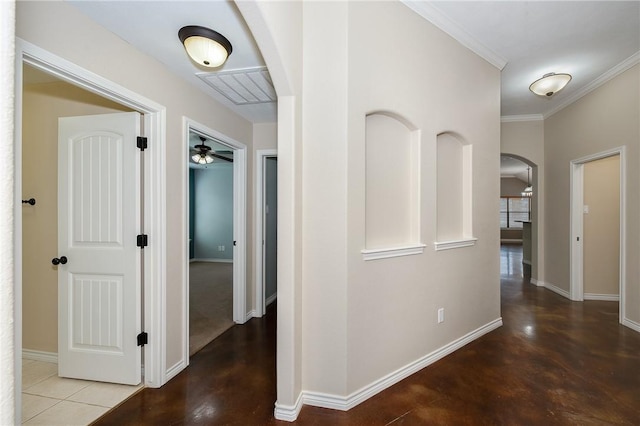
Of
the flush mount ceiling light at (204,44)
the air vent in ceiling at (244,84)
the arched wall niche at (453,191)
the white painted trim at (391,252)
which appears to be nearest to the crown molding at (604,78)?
the arched wall niche at (453,191)

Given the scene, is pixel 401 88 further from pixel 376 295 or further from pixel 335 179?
pixel 376 295

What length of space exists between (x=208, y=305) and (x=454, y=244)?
3.45 meters

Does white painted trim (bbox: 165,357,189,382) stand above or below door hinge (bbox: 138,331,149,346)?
below

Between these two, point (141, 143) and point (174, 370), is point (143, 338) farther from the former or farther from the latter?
point (141, 143)

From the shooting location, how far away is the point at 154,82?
2.29 meters

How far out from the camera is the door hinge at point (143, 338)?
230 cm

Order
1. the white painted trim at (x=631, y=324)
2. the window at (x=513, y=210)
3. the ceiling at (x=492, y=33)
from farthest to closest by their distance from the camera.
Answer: the window at (x=513, y=210), the white painted trim at (x=631, y=324), the ceiling at (x=492, y=33)

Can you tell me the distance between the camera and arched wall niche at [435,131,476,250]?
9.27 ft

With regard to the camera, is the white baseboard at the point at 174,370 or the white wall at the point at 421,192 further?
the white baseboard at the point at 174,370

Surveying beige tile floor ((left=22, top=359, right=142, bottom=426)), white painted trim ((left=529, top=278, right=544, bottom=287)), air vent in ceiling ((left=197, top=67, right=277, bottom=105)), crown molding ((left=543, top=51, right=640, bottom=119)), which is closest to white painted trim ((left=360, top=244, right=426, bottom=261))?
air vent in ceiling ((left=197, top=67, right=277, bottom=105))

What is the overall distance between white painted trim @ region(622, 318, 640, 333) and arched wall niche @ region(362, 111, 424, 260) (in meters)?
2.85

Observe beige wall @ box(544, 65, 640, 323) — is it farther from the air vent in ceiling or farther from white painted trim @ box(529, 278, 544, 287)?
the air vent in ceiling

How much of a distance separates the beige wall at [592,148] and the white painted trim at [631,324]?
0.13 feet

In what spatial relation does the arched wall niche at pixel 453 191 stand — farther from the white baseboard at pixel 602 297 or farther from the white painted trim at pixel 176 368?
the white baseboard at pixel 602 297
